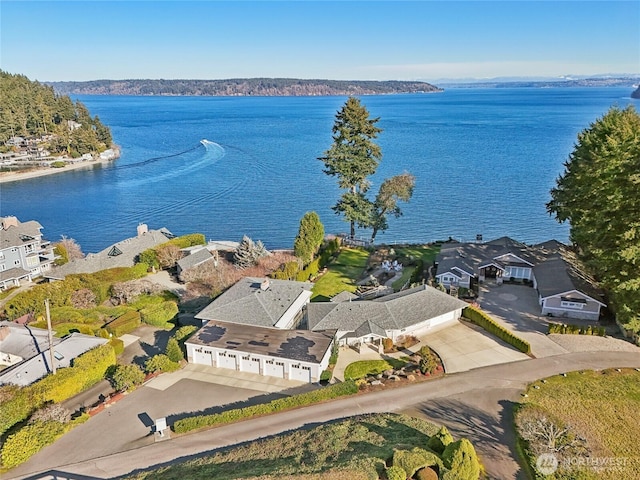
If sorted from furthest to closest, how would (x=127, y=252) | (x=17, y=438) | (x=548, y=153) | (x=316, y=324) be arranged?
(x=548, y=153)
(x=127, y=252)
(x=316, y=324)
(x=17, y=438)

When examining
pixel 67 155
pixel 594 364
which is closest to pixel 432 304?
pixel 594 364

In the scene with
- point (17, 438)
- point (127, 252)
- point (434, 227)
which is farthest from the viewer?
point (434, 227)

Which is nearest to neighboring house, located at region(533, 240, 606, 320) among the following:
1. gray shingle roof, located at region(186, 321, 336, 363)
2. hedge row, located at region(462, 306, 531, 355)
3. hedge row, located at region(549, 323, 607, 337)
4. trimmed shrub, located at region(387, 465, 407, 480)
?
hedge row, located at region(549, 323, 607, 337)

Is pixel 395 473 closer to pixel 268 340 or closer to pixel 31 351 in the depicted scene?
pixel 268 340

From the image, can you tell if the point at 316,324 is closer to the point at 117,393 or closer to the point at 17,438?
the point at 117,393

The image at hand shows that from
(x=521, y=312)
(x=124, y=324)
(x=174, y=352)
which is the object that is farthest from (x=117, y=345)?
(x=521, y=312)

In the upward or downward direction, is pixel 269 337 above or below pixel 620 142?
below
